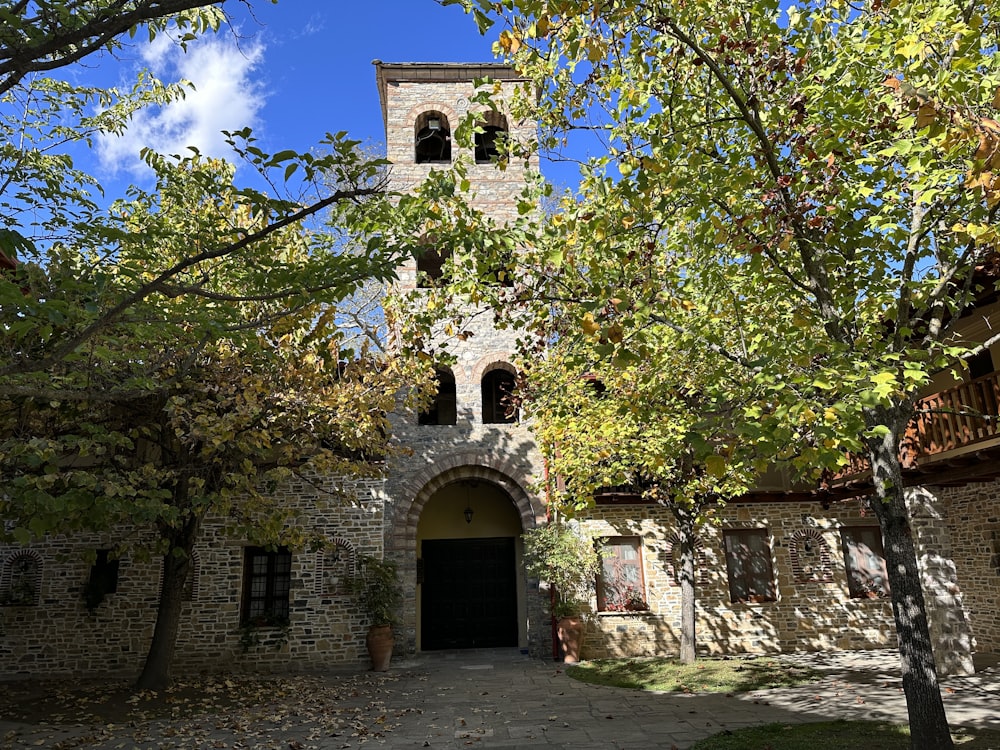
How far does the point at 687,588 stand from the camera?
475 inches

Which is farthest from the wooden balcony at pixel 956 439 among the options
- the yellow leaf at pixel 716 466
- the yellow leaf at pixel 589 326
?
the yellow leaf at pixel 589 326

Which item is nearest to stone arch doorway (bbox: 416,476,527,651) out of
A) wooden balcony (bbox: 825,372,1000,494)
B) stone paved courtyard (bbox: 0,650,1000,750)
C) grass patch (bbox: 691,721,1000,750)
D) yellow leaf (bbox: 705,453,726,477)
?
stone paved courtyard (bbox: 0,650,1000,750)

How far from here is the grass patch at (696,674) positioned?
10016 mm

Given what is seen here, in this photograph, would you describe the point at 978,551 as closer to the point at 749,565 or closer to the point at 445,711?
the point at 749,565

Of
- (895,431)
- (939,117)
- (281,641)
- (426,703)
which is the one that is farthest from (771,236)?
(281,641)

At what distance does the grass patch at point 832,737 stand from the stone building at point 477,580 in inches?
234

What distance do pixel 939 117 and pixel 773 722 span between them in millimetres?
6651

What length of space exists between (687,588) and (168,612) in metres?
8.99

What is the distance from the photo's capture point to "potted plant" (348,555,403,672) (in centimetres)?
1275

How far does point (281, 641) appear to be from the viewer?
13141mm

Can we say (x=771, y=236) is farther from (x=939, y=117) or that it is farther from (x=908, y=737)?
(x=908, y=737)

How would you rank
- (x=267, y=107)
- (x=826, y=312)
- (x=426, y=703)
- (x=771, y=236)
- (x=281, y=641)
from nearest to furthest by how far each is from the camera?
(x=771, y=236), (x=826, y=312), (x=267, y=107), (x=426, y=703), (x=281, y=641)

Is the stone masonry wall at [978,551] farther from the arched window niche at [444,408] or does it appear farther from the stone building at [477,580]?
the arched window niche at [444,408]

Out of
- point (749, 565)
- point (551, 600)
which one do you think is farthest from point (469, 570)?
point (749, 565)
